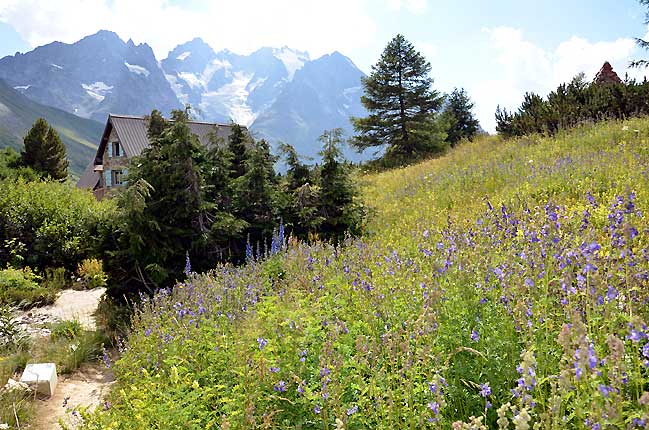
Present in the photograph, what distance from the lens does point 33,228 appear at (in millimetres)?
13242

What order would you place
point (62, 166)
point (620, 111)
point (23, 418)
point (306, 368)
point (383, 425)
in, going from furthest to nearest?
point (62, 166), point (620, 111), point (23, 418), point (306, 368), point (383, 425)

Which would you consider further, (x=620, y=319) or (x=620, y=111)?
(x=620, y=111)

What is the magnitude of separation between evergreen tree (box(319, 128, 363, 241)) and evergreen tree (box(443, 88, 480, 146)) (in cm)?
2153

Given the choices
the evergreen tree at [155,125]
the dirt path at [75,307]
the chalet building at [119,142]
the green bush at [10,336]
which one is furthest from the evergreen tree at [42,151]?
the green bush at [10,336]

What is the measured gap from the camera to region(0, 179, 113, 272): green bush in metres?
12.9

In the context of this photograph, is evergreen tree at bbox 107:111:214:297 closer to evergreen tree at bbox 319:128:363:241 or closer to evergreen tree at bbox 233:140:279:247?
evergreen tree at bbox 233:140:279:247

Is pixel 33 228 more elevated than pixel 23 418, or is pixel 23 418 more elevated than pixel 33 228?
pixel 33 228

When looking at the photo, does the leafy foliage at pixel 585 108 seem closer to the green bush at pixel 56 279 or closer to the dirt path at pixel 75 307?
the dirt path at pixel 75 307

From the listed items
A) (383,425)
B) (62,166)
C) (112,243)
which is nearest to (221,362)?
(383,425)

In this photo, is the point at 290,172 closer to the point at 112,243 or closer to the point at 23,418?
the point at 112,243

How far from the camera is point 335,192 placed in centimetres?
873

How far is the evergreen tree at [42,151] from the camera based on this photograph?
30.5m

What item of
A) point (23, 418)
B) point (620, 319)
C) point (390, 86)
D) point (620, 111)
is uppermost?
point (390, 86)

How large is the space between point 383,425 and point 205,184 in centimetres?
698
